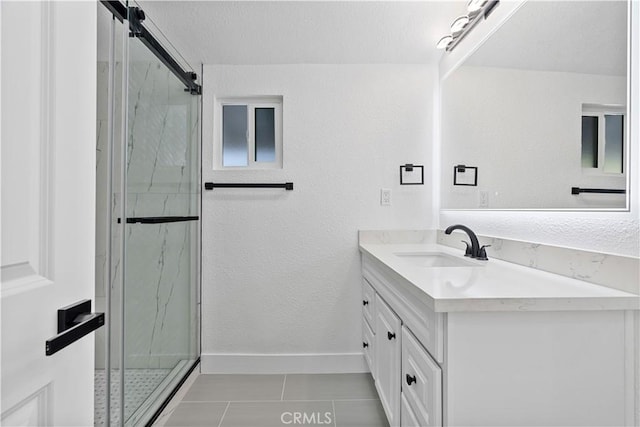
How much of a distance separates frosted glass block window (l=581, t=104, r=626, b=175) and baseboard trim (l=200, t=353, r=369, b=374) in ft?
5.88

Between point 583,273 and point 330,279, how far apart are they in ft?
4.86

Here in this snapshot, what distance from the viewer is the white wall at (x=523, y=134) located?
1.22m

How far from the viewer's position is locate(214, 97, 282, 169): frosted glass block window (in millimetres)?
2488

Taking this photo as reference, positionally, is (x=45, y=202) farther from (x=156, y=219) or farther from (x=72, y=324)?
(x=156, y=219)

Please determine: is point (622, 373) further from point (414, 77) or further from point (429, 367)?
point (414, 77)

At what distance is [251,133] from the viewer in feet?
8.24

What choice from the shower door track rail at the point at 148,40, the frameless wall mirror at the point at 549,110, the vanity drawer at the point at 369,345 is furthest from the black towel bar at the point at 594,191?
the shower door track rail at the point at 148,40

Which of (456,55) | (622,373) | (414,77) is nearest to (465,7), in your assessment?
(456,55)

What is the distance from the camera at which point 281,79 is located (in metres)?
2.40

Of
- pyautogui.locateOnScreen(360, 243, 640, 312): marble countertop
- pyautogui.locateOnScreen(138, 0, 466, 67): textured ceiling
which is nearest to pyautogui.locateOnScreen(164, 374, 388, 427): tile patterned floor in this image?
pyautogui.locateOnScreen(360, 243, 640, 312): marble countertop

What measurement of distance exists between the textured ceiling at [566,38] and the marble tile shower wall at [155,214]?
5.67 feet

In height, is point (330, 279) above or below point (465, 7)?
below

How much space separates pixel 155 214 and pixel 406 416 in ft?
4.80

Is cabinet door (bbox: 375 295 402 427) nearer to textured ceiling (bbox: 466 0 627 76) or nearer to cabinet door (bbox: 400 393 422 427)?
cabinet door (bbox: 400 393 422 427)
